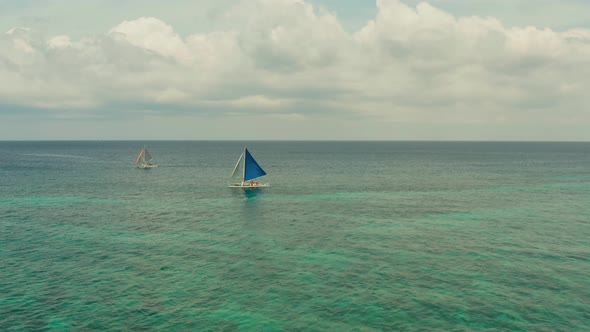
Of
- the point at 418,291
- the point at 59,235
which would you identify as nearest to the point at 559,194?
the point at 418,291

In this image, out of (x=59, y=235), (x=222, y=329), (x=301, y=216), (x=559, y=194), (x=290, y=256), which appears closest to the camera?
(x=222, y=329)

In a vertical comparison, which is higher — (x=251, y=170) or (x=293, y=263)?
(x=251, y=170)

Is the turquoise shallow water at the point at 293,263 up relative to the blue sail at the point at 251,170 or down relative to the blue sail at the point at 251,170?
down

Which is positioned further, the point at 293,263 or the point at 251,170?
the point at 251,170

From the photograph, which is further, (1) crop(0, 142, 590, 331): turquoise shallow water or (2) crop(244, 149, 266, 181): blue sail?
(2) crop(244, 149, 266, 181): blue sail

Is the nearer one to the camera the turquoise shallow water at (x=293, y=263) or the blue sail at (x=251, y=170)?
the turquoise shallow water at (x=293, y=263)

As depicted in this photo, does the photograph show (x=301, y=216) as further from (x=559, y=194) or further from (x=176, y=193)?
(x=559, y=194)

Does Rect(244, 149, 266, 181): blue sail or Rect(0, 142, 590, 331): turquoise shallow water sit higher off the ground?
Rect(244, 149, 266, 181): blue sail

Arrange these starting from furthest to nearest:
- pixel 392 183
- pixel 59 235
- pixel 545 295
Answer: pixel 392 183, pixel 59 235, pixel 545 295
